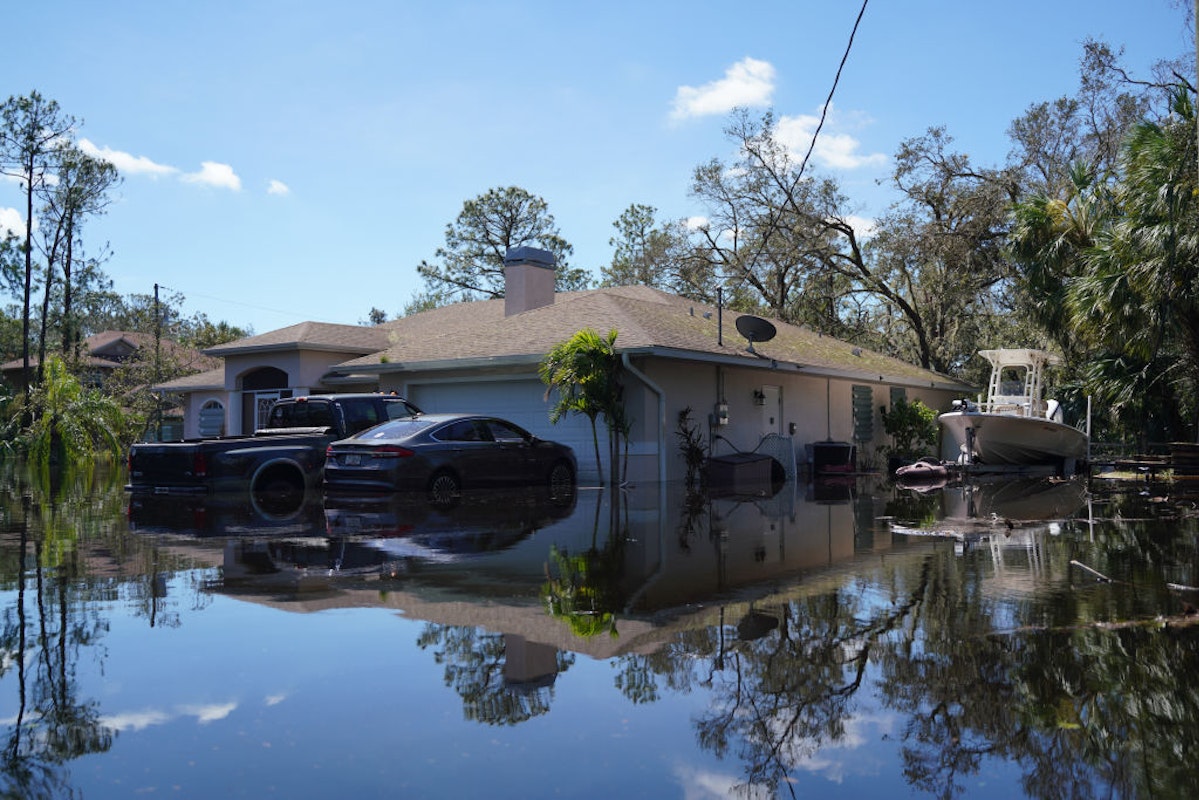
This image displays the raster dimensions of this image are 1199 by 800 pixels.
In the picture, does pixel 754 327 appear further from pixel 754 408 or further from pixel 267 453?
pixel 267 453

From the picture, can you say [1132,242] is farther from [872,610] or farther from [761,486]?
[872,610]

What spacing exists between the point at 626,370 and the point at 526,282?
7.42 m

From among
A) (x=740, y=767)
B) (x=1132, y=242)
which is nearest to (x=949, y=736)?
(x=740, y=767)

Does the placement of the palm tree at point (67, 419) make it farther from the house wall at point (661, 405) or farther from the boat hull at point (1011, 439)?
the boat hull at point (1011, 439)

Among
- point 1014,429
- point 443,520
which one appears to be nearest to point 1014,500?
point 1014,429

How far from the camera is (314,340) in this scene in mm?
25781

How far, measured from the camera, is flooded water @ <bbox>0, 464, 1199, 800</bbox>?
12.3 ft

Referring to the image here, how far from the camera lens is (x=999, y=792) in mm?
3557

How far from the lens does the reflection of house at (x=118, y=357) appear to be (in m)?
43.5

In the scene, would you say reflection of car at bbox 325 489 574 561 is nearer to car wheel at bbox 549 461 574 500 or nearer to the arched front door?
car wheel at bbox 549 461 574 500

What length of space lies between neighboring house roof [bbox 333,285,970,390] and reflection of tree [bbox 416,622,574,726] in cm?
1279

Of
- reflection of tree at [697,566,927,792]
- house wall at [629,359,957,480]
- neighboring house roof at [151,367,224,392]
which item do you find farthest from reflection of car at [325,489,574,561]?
neighboring house roof at [151,367,224,392]

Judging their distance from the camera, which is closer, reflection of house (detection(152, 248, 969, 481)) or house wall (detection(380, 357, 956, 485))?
house wall (detection(380, 357, 956, 485))

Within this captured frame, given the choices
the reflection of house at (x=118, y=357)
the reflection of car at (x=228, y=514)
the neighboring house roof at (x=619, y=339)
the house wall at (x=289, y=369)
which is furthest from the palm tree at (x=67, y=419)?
the reflection of car at (x=228, y=514)
